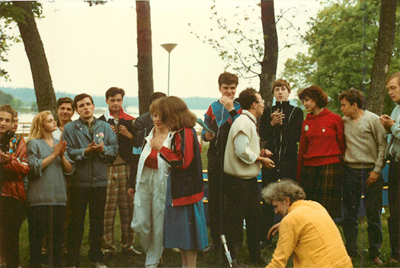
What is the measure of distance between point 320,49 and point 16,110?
323 centimetres

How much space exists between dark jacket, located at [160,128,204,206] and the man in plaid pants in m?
0.81

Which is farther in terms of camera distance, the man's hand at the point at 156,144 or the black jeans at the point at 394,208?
the black jeans at the point at 394,208

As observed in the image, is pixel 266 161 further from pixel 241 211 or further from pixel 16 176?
pixel 16 176

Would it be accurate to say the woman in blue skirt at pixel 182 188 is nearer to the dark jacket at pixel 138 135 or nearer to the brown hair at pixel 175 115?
the brown hair at pixel 175 115

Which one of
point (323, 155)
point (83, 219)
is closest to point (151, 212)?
point (83, 219)

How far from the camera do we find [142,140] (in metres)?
3.93

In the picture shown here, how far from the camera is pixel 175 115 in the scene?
3457mm

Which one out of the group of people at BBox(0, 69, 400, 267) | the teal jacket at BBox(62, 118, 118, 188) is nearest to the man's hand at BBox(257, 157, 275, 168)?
the group of people at BBox(0, 69, 400, 267)

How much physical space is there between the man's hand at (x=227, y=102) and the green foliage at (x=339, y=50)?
787 mm

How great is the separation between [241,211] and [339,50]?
2.11 m

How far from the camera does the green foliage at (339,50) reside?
14.5 feet

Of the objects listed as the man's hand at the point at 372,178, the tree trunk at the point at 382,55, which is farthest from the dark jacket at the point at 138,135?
the tree trunk at the point at 382,55

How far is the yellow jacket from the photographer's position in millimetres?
2738

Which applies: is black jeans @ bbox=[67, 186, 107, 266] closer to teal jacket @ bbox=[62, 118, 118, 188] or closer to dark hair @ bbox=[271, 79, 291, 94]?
teal jacket @ bbox=[62, 118, 118, 188]
